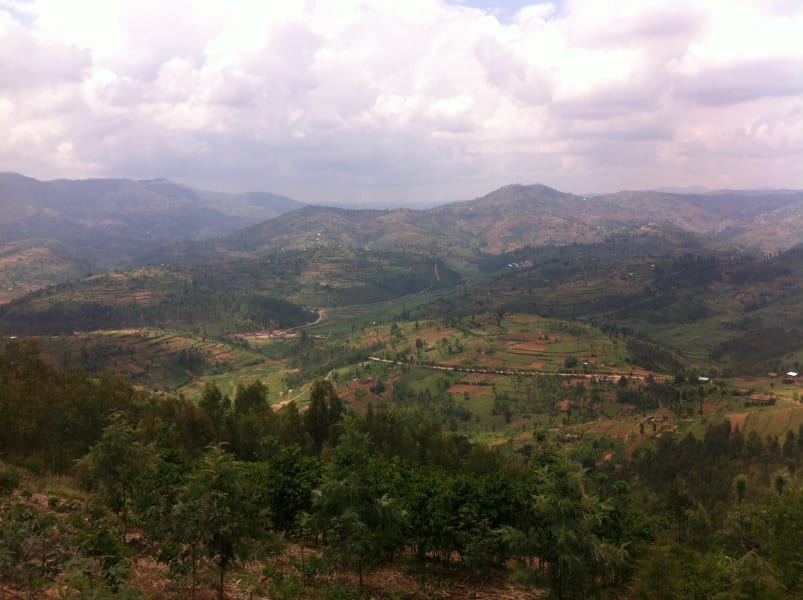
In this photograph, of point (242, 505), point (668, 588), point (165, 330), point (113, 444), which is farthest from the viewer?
point (165, 330)

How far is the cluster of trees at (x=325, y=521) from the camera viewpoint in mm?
15109

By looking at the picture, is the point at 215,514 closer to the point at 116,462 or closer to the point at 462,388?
the point at 116,462

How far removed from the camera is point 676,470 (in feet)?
240

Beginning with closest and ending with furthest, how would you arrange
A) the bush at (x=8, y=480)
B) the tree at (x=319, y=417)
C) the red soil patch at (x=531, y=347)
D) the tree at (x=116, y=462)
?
the tree at (x=116, y=462), the bush at (x=8, y=480), the tree at (x=319, y=417), the red soil patch at (x=531, y=347)

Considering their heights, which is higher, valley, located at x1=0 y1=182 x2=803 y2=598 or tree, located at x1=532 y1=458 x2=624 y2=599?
tree, located at x1=532 y1=458 x2=624 y2=599

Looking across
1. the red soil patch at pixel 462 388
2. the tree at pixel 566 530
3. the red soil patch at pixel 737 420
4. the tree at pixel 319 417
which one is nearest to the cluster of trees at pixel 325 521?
the tree at pixel 566 530

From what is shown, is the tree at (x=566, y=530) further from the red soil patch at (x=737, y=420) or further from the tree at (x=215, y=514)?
the red soil patch at (x=737, y=420)

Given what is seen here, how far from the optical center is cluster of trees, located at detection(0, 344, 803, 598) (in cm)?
1511

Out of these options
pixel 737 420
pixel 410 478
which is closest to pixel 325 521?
pixel 410 478

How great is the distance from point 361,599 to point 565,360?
14824 centimetres

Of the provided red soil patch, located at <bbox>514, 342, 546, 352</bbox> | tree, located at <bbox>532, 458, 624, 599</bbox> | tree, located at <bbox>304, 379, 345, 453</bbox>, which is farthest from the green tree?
red soil patch, located at <bbox>514, 342, 546, 352</bbox>

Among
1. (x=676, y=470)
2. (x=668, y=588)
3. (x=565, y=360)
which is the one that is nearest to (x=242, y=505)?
(x=668, y=588)

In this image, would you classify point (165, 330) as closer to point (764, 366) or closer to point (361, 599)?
point (361, 599)

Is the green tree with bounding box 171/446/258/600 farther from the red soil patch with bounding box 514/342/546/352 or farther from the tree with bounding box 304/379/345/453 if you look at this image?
the red soil patch with bounding box 514/342/546/352
